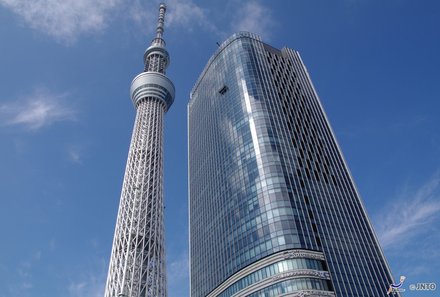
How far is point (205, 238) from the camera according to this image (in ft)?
406

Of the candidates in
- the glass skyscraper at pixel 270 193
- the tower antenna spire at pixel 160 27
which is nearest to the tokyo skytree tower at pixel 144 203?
the tower antenna spire at pixel 160 27

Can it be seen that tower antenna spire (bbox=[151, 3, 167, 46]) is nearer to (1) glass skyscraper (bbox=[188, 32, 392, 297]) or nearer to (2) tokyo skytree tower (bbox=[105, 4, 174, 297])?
(2) tokyo skytree tower (bbox=[105, 4, 174, 297])

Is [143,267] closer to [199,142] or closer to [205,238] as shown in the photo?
[205,238]

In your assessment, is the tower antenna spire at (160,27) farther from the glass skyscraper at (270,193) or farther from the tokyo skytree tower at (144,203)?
the glass skyscraper at (270,193)

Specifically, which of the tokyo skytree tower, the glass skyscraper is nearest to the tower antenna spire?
the tokyo skytree tower

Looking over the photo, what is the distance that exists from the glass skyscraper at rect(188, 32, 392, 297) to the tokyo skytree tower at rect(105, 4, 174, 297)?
61.1ft

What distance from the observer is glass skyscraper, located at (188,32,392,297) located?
90.2 meters

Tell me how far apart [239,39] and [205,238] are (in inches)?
2537

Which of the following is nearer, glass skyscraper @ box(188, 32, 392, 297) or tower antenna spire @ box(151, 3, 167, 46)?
glass skyscraper @ box(188, 32, 392, 297)

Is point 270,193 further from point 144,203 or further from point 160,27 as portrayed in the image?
point 160,27

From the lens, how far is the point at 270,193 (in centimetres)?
10019

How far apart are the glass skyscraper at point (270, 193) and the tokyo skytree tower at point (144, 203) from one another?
61.1ft

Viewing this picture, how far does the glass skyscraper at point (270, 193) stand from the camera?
9025cm

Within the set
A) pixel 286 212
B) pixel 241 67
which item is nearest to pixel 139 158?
pixel 286 212
